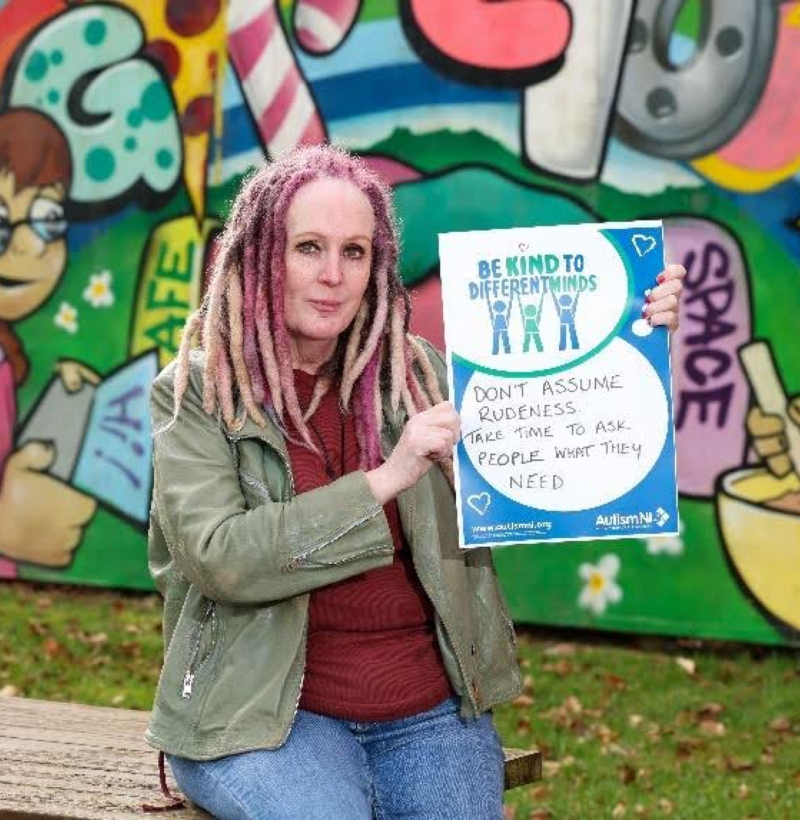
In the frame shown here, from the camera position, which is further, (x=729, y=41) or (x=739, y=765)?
(x=729, y=41)

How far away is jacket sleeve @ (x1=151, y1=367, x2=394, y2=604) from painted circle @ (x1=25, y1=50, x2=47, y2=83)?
5737 mm

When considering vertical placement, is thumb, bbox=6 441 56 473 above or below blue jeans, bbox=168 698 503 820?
below

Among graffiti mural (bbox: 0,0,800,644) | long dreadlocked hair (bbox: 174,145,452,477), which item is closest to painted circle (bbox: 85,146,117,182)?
graffiti mural (bbox: 0,0,800,644)

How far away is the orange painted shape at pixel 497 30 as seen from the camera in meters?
7.63

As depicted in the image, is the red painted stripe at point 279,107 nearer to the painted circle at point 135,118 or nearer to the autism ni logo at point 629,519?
the painted circle at point 135,118

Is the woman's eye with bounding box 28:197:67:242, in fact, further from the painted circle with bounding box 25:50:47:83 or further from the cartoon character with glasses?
the painted circle with bounding box 25:50:47:83

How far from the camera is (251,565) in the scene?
3428mm

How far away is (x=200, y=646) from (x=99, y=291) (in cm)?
543

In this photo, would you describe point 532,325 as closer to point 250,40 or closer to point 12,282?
point 250,40

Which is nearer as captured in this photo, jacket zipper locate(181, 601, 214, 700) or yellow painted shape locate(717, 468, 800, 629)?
jacket zipper locate(181, 601, 214, 700)

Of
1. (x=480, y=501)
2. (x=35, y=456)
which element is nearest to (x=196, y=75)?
(x=35, y=456)

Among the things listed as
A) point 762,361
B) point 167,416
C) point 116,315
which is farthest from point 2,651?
point 167,416

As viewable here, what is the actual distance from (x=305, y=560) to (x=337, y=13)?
5069mm

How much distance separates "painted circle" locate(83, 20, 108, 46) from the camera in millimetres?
8688
